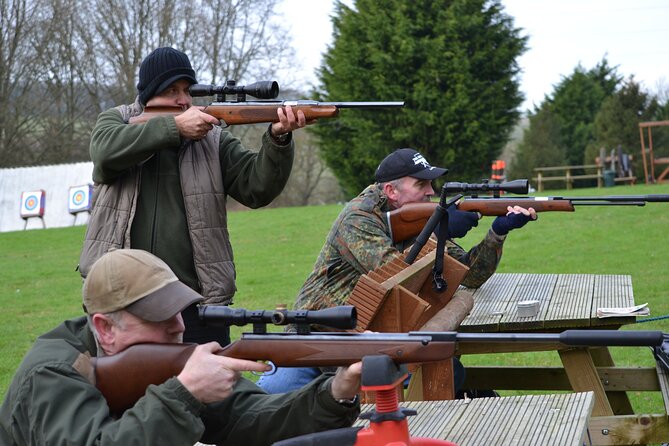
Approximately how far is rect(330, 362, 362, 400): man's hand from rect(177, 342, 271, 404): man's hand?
242 mm

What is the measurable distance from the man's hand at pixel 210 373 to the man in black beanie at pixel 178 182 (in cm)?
166

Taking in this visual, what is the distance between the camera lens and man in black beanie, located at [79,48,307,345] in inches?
174

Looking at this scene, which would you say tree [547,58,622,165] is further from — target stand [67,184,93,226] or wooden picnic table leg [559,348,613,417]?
wooden picnic table leg [559,348,613,417]

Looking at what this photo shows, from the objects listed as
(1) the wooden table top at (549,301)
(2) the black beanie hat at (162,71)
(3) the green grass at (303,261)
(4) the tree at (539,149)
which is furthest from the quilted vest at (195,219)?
(4) the tree at (539,149)

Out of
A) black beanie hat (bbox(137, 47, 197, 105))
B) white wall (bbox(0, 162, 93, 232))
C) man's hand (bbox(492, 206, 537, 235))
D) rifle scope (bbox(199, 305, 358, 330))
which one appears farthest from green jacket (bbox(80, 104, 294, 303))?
white wall (bbox(0, 162, 93, 232))

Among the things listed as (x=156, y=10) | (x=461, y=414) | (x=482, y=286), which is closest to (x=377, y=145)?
(x=156, y=10)

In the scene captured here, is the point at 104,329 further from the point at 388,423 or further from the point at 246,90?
the point at 246,90

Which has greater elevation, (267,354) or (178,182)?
(178,182)

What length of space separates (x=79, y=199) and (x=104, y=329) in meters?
24.9

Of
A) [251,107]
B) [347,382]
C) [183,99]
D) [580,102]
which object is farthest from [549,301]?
[580,102]

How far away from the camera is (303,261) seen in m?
15.4

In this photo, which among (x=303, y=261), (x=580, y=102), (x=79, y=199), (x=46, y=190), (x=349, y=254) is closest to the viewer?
(x=349, y=254)

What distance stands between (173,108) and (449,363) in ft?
6.19

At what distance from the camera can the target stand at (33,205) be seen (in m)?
27.6
